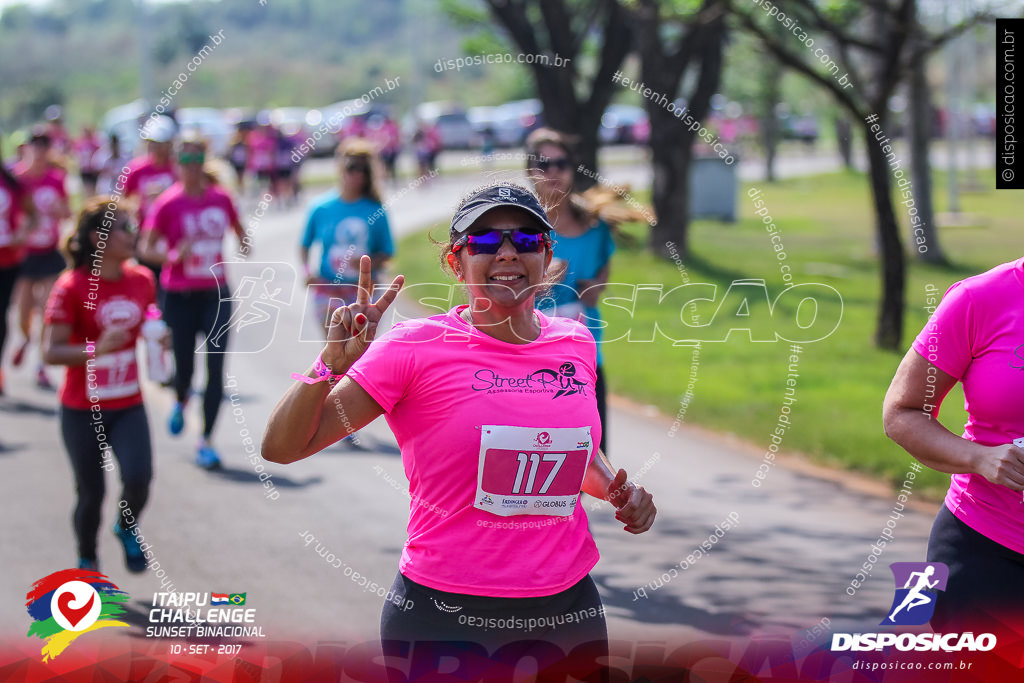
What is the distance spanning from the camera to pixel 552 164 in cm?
608

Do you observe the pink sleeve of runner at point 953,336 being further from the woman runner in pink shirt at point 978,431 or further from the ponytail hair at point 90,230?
the ponytail hair at point 90,230

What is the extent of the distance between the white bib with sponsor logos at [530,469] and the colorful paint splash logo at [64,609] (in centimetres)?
214

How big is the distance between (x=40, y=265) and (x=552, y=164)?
6.75 metres

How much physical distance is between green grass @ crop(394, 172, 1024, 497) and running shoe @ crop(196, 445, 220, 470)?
2.79m

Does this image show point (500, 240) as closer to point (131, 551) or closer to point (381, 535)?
point (131, 551)

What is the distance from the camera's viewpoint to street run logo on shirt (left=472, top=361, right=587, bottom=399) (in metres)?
2.92

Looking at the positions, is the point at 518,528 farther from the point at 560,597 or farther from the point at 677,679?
the point at 677,679

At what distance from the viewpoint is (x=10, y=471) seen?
25.2 ft

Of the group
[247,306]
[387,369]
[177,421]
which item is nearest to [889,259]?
[247,306]

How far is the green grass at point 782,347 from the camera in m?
8.55

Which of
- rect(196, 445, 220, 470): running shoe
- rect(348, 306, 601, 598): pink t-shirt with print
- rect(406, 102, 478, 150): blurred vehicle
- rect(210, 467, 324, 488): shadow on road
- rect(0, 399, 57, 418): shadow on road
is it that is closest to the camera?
rect(348, 306, 601, 598): pink t-shirt with print

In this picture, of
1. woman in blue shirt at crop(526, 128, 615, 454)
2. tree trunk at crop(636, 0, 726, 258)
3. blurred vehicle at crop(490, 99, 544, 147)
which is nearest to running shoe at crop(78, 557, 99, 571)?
woman in blue shirt at crop(526, 128, 615, 454)

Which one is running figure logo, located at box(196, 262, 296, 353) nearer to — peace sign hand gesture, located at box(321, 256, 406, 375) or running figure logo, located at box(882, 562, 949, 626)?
peace sign hand gesture, located at box(321, 256, 406, 375)

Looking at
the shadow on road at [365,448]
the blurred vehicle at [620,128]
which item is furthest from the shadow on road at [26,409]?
the blurred vehicle at [620,128]
